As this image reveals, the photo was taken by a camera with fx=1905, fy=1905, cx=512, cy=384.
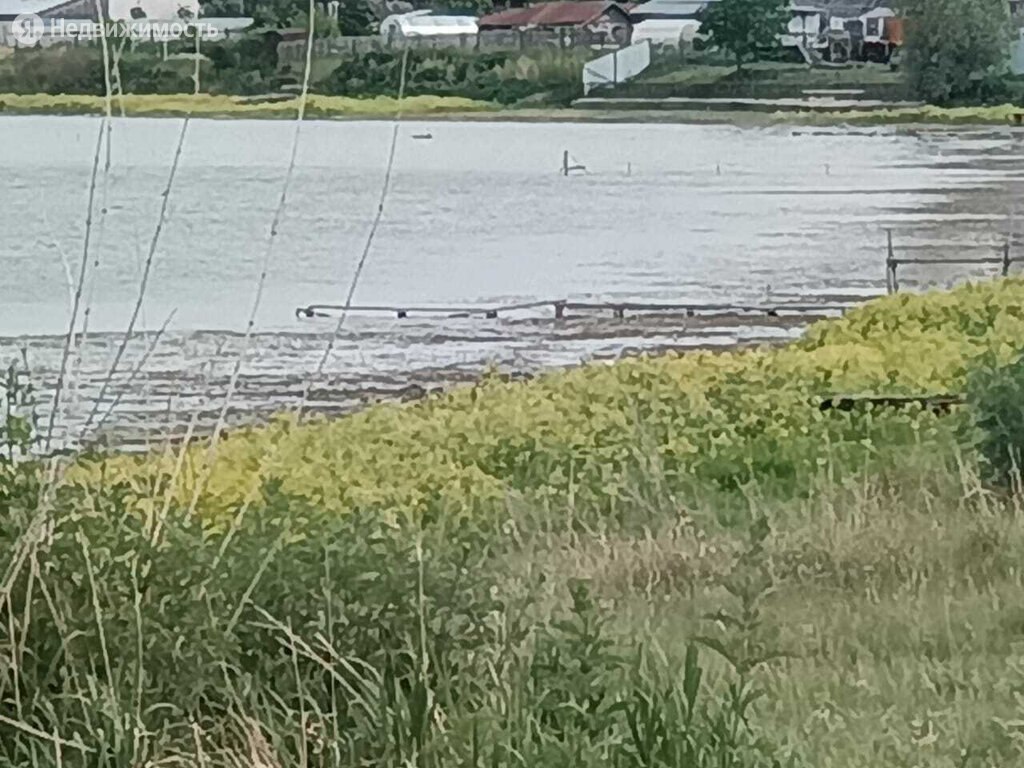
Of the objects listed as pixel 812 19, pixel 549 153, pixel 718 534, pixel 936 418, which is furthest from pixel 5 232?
pixel 549 153

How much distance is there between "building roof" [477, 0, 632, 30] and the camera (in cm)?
654

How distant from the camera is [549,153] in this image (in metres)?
33.8

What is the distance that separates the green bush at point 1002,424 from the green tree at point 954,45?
593cm

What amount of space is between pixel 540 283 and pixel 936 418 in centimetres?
1002

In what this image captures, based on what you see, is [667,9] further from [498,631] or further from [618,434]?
[498,631]

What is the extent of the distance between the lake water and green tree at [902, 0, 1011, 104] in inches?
56.5

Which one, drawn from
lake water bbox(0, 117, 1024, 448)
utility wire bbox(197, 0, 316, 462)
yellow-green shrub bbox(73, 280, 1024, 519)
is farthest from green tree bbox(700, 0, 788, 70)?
utility wire bbox(197, 0, 316, 462)

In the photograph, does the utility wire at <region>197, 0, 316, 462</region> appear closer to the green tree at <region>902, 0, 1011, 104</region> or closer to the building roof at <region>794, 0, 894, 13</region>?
the green tree at <region>902, 0, 1011, 104</region>

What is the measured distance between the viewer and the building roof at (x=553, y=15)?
6543 millimetres

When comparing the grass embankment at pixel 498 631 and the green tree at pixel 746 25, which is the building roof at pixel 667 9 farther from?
the grass embankment at pixel 498 631

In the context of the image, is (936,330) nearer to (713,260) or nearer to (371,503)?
(371,503)

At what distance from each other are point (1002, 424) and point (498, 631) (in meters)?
2.13

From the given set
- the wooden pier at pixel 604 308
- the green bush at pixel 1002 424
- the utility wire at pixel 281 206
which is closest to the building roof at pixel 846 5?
the wooden pier at pixel 604 308

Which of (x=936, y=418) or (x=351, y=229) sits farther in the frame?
(x=351, y=229)
